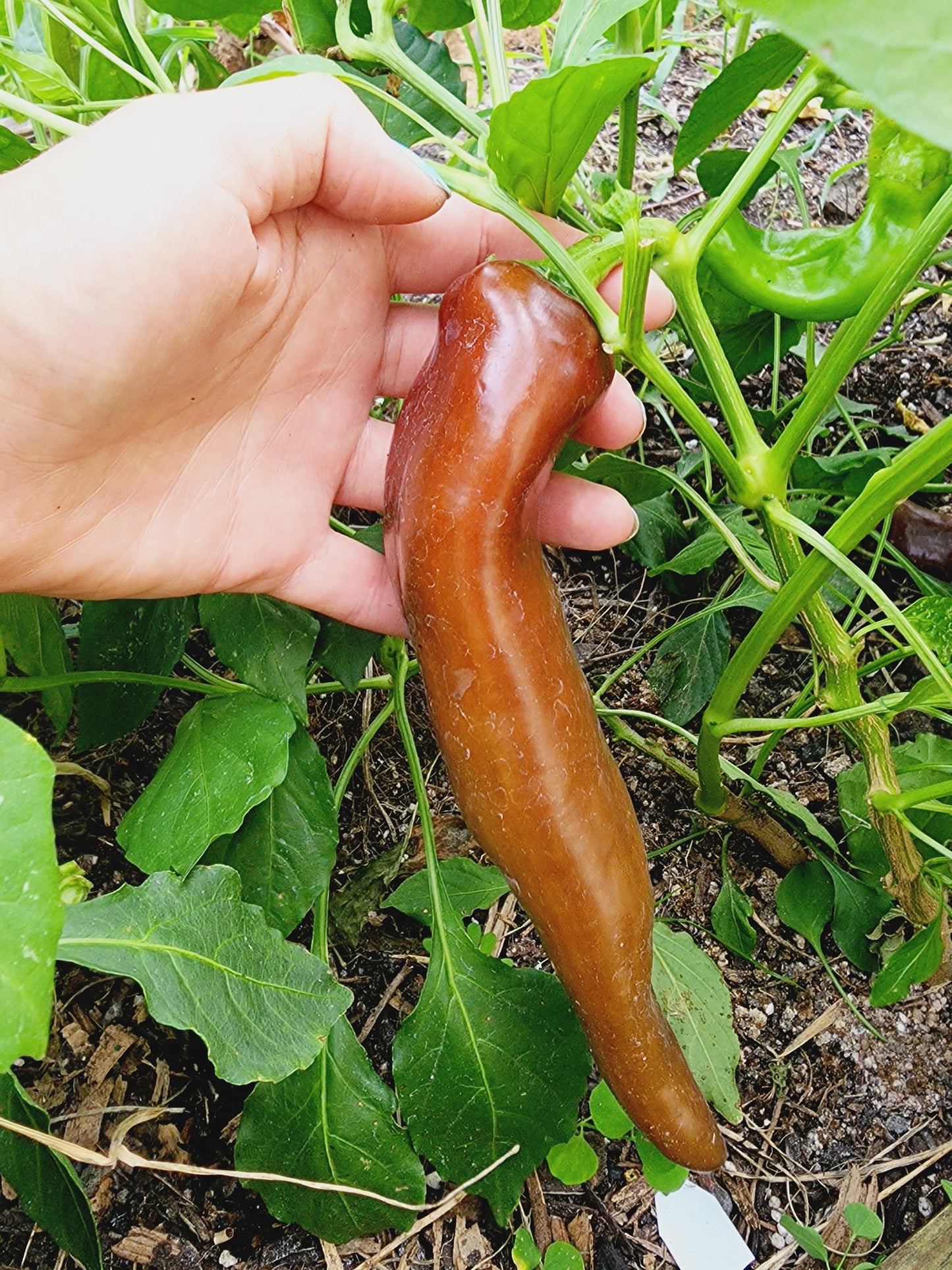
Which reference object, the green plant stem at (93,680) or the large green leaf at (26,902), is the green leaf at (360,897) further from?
the large green leaf at (26,902)

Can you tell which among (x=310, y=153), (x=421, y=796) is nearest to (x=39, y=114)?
(x=310, y=153)

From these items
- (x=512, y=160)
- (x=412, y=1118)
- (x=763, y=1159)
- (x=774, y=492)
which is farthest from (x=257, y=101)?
(x=763, y=1159)

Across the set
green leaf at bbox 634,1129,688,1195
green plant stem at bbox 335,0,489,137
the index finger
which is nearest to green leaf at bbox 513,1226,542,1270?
green leaf at bbox 634,1129,688,1195

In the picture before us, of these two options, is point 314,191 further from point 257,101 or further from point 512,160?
point 512,160

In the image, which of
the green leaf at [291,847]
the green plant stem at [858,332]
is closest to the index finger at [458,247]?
the green plant stem at [858,332]

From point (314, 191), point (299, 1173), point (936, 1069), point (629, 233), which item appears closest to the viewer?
point (629, 233)
